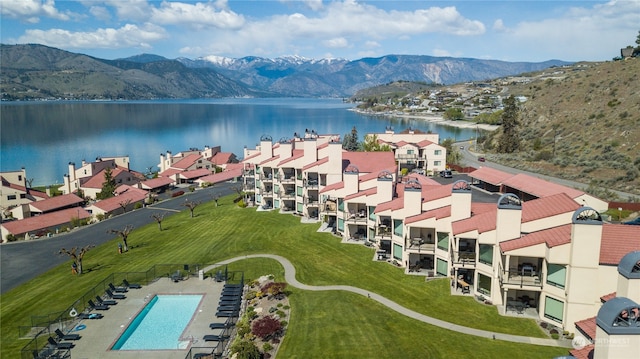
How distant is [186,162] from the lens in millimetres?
102750

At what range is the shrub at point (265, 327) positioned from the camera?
94.8 ft

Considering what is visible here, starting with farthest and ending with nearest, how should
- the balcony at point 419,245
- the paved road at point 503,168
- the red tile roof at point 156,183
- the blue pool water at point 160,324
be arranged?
the red tile roof at point 156,183 → the paved road at point 503,168 → the balcony at point 419,245 → the blue pool water at point 160,324

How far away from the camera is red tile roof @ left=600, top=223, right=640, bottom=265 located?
2680 cm

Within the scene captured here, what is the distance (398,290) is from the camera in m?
35.2

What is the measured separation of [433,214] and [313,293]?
42.3ft

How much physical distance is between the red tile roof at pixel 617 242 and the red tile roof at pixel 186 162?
291ft

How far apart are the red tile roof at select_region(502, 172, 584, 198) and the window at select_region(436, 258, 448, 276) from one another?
14.7 m

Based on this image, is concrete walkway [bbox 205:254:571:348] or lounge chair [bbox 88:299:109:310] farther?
lounge chair [bbox 88:299:109:310]

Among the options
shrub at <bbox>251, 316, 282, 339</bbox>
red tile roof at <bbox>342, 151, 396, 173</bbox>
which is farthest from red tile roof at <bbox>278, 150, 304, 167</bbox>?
shrub at <bbox>251, 316, 282, 339</bbox>

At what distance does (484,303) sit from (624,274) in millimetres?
13404

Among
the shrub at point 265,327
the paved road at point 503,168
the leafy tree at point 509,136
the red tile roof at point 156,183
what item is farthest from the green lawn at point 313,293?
the leafy tree at point 509,136

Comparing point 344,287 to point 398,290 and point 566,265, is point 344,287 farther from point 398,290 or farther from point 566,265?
point 566,265

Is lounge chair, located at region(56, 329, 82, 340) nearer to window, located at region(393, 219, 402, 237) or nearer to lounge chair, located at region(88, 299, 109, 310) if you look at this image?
lounge chair, located at region(88, 299, 109, 310)

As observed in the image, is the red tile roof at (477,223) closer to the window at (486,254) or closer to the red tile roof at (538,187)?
the window at (486,254)
